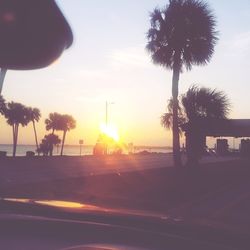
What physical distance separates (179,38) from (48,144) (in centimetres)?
5750

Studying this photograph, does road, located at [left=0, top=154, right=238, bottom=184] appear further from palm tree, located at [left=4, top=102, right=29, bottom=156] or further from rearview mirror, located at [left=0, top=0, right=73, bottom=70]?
palm tree, located at [left=4, top=102, right=29, bottom=156]

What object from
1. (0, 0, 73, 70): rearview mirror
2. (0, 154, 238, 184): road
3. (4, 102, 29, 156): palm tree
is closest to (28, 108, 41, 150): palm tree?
(4, 102, 29, 156): palm tree

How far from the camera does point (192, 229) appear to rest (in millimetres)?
1974

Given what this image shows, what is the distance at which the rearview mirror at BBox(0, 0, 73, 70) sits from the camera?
1856 mm

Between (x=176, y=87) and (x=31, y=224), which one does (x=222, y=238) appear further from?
(x=176, y=87)

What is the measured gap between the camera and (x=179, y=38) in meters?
28.1

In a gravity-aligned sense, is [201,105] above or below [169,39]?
below

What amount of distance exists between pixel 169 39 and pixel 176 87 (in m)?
2.56

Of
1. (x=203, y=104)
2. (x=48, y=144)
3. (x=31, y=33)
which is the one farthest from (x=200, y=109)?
(x=48, y=144)

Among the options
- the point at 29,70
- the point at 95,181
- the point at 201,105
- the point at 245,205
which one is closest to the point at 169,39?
the point at 201,105

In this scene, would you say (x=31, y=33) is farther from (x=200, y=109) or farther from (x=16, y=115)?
(x=16, y=115)

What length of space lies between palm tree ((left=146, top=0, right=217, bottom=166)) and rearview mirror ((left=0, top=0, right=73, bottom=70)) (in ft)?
85.5

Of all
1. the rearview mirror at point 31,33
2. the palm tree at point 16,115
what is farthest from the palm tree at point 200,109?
the palm tree at point 16,115

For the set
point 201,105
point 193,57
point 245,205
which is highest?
point 193,57
